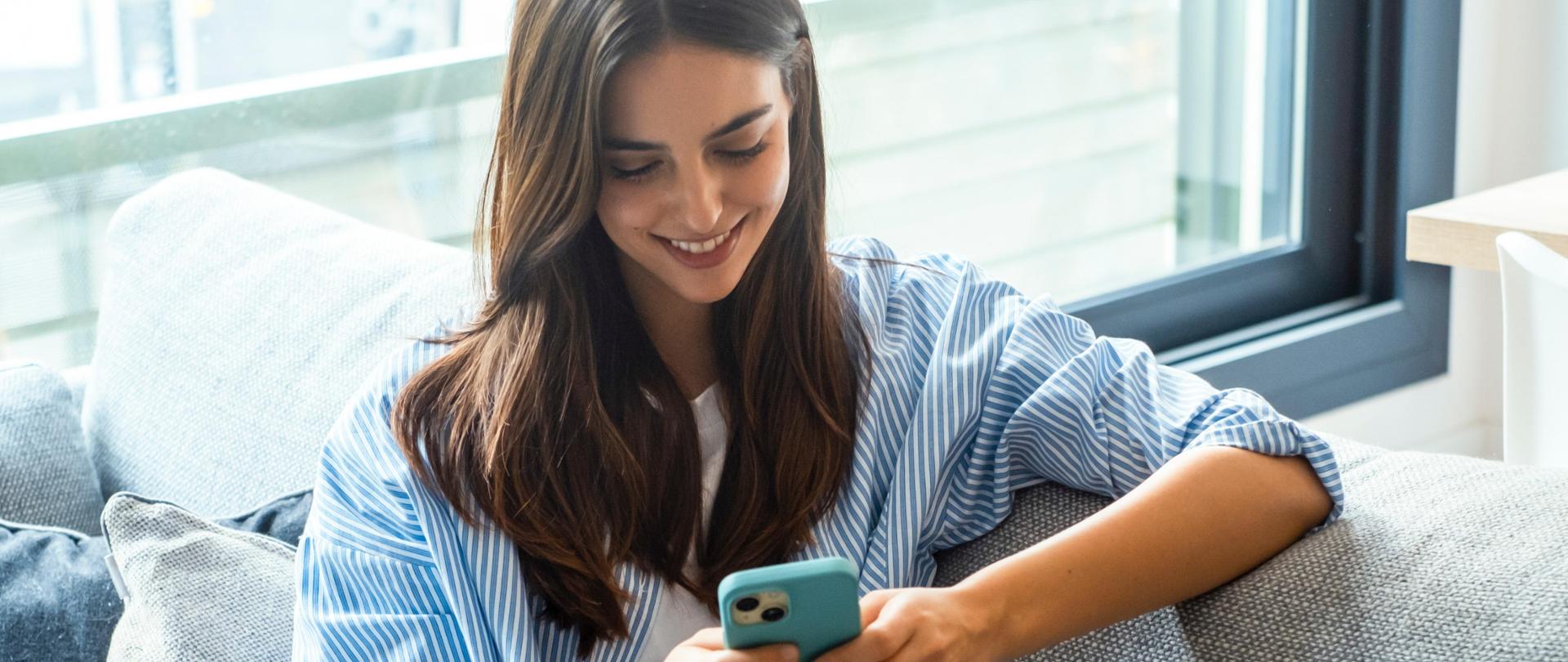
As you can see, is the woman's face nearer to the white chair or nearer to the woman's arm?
the woman's arm

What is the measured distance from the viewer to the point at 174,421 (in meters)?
1.52

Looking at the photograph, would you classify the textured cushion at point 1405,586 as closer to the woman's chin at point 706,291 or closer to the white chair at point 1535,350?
the woman's chin at point 706,291

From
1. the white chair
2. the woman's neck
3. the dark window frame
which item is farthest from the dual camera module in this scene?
the dark window frame

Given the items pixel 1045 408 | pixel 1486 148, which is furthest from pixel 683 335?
pixel 1486 148

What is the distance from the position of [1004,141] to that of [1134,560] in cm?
139

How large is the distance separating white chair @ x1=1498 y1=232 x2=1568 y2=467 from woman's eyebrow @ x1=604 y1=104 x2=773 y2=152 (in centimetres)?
78

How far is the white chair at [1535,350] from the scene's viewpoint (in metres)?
1.38

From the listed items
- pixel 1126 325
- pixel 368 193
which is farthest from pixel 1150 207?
pixel 368 193

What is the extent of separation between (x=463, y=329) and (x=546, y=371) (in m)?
0.09

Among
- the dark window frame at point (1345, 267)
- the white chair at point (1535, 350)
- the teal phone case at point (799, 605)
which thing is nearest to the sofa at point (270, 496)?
the teal phone case at point (799, 605)

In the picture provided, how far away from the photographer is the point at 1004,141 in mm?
2268

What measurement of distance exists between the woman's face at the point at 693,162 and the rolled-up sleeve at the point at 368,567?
0.23 meters

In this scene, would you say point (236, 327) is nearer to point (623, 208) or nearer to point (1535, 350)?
point (623, 208)

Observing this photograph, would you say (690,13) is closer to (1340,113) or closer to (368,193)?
(368,193)
